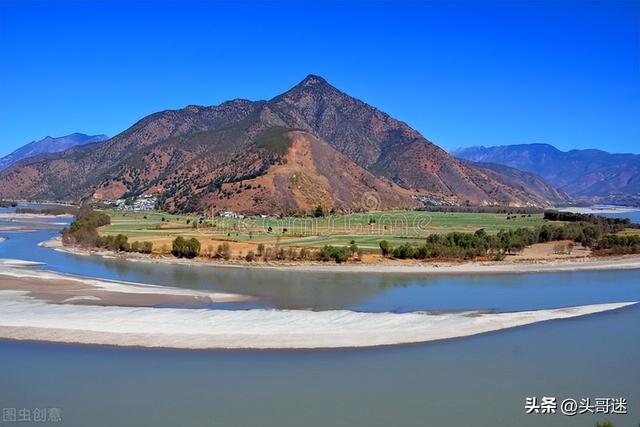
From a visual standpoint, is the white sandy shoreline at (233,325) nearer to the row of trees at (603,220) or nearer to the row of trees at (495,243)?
the row of trees at (495,243)

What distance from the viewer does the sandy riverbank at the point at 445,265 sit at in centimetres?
5272

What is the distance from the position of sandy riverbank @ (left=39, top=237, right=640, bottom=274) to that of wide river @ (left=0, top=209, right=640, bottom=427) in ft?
65.6

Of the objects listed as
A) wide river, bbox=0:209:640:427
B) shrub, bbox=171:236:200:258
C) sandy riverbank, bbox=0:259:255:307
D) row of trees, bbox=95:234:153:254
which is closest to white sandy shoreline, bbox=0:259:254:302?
sandy riverbank, bbox=0:259:255:307

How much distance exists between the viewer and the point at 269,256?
57562mm

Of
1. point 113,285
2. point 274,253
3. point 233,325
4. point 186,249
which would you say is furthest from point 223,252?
point 233,325

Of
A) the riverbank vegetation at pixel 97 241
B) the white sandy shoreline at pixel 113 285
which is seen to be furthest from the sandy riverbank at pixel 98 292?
the riverbank vegetation at pixel 97 241

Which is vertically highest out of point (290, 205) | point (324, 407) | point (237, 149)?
point (237, 149)

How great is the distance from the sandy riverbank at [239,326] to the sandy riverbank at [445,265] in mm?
19021

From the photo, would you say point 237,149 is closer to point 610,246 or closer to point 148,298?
point 610,246

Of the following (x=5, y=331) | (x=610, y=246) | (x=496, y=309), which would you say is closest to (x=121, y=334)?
(x=5, y=331)

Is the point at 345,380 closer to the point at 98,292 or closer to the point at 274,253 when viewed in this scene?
the point at 98,292

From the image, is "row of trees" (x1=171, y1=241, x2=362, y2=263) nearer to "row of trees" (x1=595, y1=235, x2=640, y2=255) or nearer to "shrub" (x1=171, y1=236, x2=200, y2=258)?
"shrub" (x1=171, y1=236, x2=200, y2=258)

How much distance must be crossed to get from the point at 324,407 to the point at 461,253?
42.5 meters

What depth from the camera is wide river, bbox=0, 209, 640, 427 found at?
18.2 m
